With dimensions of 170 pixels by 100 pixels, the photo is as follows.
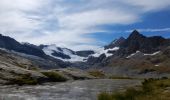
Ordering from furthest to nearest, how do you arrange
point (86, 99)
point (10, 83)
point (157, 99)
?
point (10, 83)
point (86, 99)
point (157, 99)

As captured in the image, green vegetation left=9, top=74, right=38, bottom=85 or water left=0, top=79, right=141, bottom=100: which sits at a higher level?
green vegetation left=9, top=74, right=38, bottom=85

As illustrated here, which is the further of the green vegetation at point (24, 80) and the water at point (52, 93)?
the green vegetation at point (24, 80)

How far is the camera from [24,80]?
5207 inches

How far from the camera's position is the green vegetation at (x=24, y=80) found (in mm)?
128000

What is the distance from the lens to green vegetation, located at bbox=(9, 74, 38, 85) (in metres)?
128

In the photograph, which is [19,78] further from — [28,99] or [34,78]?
[28,99]

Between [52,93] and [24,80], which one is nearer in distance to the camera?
[52,93]

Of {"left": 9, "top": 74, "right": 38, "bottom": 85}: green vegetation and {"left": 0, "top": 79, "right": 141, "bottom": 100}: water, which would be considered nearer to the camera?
{"left": 0, "top": 79, "right": 141, "bottom": 100}: water

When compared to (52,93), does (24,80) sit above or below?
above

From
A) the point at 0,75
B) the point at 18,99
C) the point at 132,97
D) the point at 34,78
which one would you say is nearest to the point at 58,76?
the point at 34,78

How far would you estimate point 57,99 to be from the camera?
67.4 meters

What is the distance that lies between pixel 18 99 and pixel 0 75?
6473 centimetres

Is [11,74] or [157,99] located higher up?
[11,74]

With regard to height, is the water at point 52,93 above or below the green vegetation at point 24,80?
below
